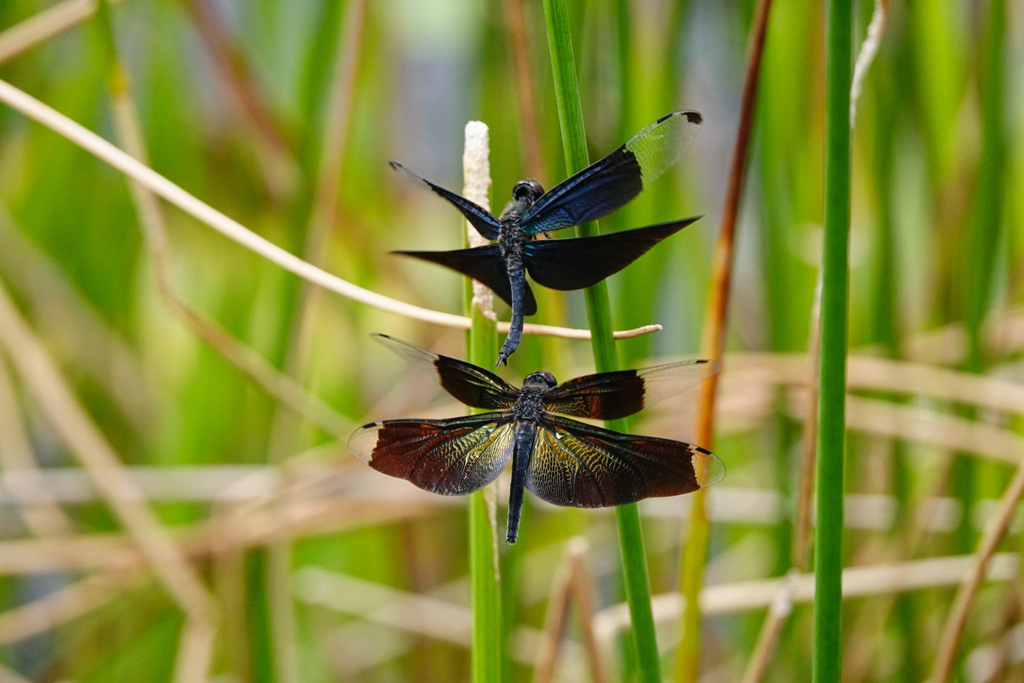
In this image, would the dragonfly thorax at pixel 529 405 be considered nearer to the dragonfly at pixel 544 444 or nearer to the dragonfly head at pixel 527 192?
the dragonfly at pixel 544 444

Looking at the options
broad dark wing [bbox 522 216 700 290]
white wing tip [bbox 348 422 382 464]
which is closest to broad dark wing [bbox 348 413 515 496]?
white wing tip [bbox 348 422 382 464]

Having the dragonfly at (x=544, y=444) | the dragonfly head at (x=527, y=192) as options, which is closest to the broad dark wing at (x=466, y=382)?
the dragonfly at (x=544, y=444)

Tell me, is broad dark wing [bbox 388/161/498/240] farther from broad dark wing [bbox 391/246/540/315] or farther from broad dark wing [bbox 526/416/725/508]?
broad dark wing [bbox 526/416/725/508]

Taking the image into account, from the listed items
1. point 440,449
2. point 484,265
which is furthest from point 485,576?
point 484,265

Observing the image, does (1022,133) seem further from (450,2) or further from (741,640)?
(450,2)

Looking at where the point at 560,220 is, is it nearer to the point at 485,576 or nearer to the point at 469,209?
the point at 469,209

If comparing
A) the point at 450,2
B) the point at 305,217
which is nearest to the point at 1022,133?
the point at 305,217
